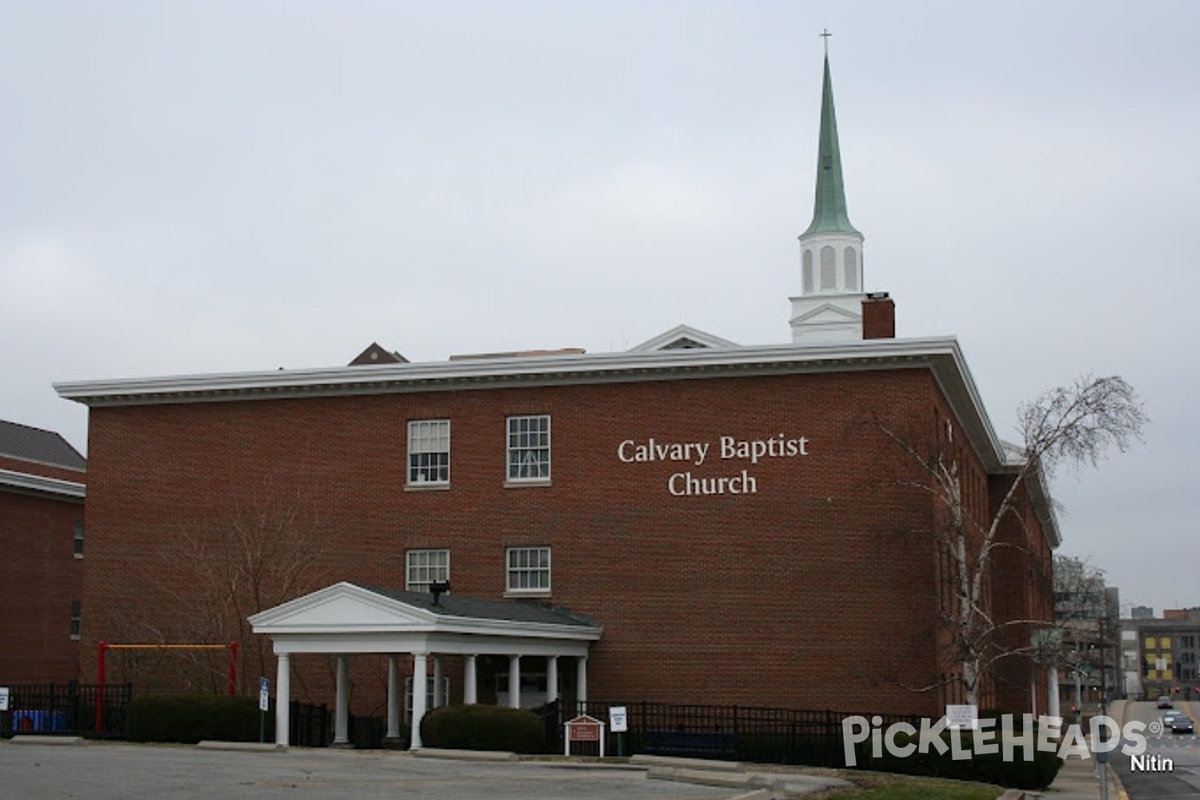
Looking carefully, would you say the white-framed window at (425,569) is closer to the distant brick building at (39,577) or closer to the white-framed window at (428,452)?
the white-framed window at (428,452)

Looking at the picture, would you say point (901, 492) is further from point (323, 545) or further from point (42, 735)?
point (42, 735)

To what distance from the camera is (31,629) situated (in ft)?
197

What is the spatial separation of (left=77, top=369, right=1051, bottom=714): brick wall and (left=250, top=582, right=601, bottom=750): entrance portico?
5.13 meters

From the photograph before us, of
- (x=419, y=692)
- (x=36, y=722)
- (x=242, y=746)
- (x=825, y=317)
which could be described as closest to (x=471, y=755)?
(x=419, y=692)

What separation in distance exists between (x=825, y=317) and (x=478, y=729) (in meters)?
62.2

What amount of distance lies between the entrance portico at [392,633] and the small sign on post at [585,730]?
9.59 ft

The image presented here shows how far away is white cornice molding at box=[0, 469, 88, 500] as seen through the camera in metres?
58.8

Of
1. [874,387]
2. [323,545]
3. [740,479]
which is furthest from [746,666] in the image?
[323,545]

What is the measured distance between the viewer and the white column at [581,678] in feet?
145

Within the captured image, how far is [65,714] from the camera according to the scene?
42438mm

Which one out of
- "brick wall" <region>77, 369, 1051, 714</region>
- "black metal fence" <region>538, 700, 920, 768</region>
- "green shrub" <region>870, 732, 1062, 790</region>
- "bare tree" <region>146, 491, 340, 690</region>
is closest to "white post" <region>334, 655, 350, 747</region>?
"black metal fence" <region>538, 700, 920, 768</region>

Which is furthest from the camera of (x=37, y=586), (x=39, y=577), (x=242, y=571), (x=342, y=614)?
(x=39, y=577)

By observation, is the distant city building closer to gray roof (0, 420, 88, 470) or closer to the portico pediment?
the portico pediment

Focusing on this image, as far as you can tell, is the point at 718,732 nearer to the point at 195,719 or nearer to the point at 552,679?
the point at 552,679
